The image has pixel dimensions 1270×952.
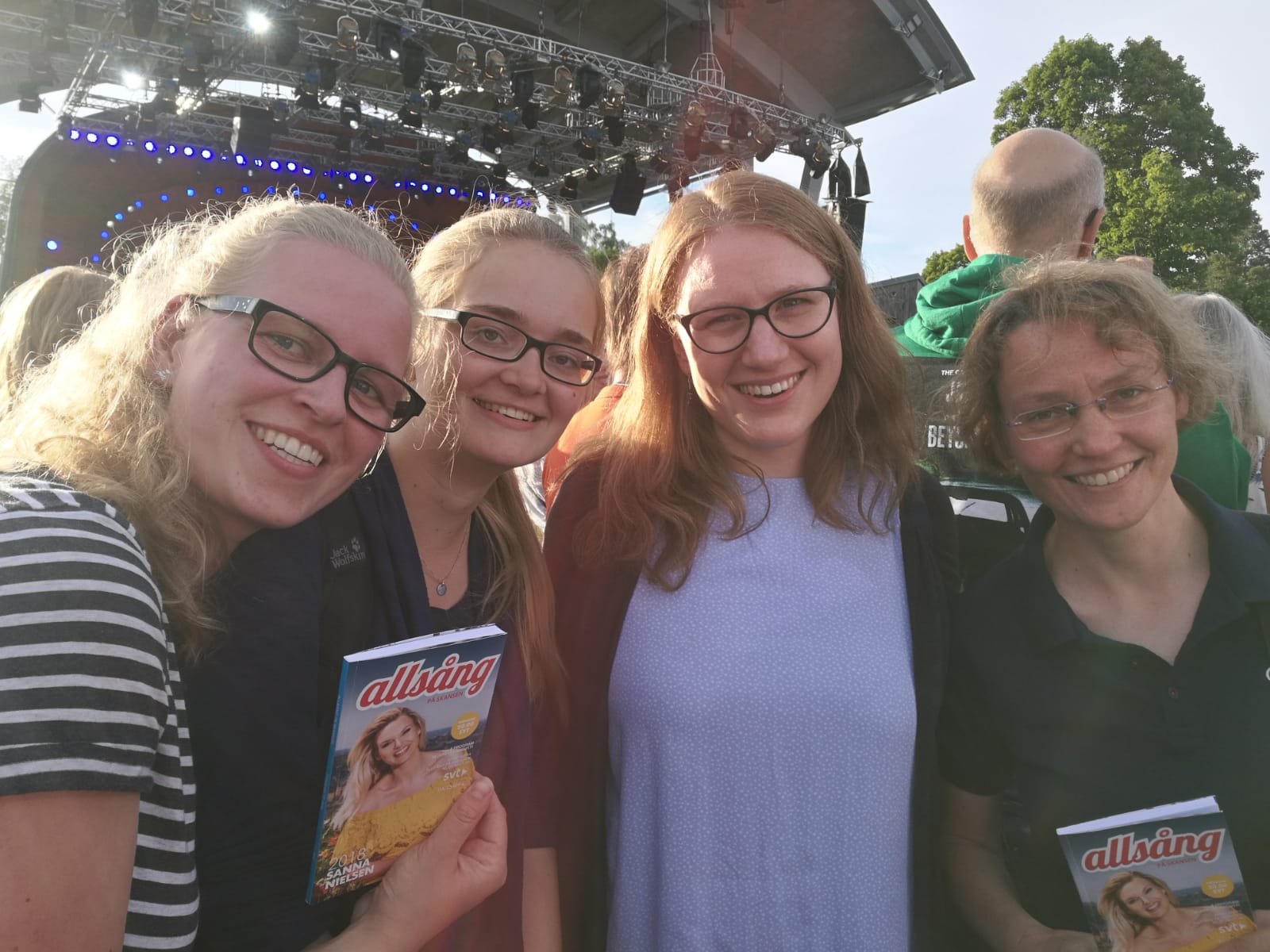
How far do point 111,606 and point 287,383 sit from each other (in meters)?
0.40

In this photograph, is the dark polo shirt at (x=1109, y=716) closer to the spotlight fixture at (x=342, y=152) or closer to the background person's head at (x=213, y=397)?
the background person's head at (x=213, y=397)

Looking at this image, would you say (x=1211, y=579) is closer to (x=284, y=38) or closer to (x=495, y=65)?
(x=284, y=38)

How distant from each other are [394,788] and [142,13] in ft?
30.0

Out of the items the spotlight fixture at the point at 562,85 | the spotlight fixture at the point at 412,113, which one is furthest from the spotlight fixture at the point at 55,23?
the spotlight fixture at the point at 562,85

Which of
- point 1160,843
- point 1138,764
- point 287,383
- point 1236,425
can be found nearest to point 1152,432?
point 1138,764

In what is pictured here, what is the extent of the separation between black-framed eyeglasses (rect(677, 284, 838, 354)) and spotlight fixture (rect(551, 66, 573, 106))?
8586mm

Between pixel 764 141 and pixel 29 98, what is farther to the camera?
pixel 764 141

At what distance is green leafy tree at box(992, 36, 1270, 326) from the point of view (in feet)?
49.4

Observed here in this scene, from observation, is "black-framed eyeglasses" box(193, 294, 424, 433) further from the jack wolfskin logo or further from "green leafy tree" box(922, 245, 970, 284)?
"green leafy tree" box(922, 245, 970, 284)

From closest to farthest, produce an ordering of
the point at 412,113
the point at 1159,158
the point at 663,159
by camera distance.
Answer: the point at 412,113 → the point at 663,159 → the point at 1159,158

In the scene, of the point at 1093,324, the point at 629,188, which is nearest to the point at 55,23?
the point at 629,188

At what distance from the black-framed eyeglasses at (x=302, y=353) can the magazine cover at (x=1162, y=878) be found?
120 centimetres

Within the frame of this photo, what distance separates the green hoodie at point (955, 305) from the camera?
207cm

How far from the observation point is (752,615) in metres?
1.56
